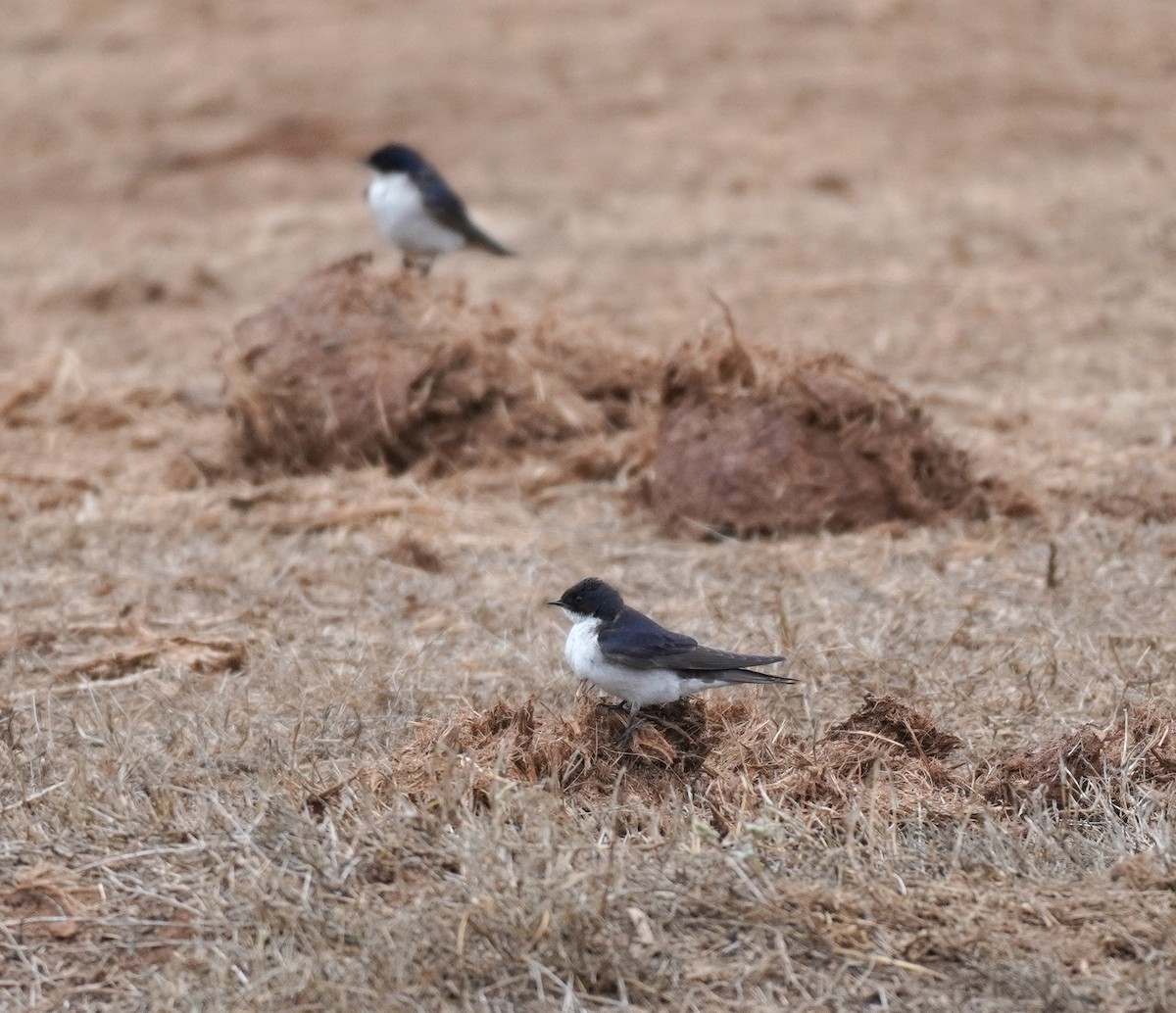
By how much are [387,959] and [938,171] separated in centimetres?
1231

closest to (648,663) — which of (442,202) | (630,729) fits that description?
(630,729)

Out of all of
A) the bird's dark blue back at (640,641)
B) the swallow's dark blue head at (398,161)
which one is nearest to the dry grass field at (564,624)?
the bird's dark blue back at (640,641)

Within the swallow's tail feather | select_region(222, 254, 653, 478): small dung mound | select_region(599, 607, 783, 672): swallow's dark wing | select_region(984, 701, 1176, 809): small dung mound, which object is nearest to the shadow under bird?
select_region(599, 607, 783, 672): swallow's dark wing

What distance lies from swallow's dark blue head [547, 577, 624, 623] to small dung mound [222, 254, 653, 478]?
3295mm

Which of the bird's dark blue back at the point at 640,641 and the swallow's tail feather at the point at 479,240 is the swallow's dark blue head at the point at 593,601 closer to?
the bird's dark blue back at the point at 640,641

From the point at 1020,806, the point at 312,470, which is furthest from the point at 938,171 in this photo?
the point at 1020,806

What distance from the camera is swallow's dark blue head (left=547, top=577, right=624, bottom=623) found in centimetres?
505

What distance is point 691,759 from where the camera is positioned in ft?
16.0

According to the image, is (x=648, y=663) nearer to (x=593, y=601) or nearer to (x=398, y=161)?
(x=593, y=601)

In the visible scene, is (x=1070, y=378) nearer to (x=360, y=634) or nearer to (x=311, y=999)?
(x=360, y=634)

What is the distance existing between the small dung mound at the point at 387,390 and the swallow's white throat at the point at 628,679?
3.53 meters

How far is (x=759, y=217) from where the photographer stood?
45.6ft

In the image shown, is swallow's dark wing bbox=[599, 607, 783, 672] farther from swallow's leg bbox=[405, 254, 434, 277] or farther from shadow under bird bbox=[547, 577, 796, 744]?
swallow's leg bbox=[405, 254, 434, 277]

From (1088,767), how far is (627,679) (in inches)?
47.1
